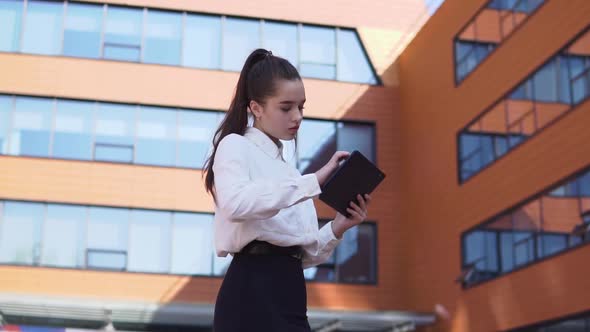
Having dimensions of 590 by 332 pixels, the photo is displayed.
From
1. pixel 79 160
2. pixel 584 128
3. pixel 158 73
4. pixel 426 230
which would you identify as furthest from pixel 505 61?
A: pixel 79 160

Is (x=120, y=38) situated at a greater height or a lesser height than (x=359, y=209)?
greater

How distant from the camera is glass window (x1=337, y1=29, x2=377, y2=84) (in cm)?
2108

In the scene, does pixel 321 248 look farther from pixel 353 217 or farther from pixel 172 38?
pixel 172 38

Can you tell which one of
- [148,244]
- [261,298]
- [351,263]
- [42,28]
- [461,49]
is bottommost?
[261,298]

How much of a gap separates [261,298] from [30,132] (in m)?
18.3

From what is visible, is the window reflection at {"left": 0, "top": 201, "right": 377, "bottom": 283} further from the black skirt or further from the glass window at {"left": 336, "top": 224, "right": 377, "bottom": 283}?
the black skirt

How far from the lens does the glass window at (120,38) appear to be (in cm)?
2034

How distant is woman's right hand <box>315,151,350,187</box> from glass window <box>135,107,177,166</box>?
1784cm

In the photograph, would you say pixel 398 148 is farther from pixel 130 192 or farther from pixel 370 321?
pixel 130 192

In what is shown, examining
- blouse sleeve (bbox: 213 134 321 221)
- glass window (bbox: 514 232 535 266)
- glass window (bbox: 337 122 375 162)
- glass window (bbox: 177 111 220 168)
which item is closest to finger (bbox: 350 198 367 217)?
blouse sleeve (bbox: 213 134 321 221)

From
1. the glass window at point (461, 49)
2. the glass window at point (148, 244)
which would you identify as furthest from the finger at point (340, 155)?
the glass window at point (148, 244)

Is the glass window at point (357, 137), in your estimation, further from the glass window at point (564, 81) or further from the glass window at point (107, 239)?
the glass window at point (564, 81)

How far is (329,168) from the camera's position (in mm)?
2172

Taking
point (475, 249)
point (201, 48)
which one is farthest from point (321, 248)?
point (201, 48)
